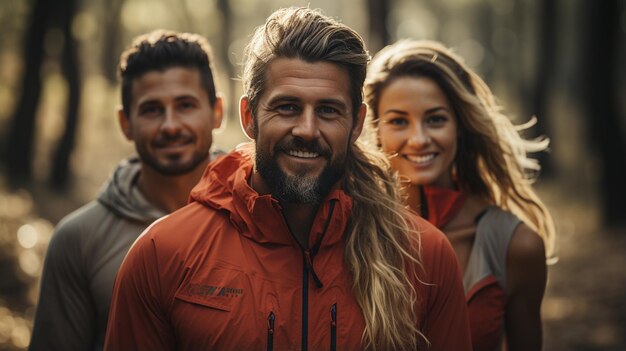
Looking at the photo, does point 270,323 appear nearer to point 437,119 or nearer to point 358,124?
point 358,124

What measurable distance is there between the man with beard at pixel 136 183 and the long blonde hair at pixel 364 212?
108 centimetres

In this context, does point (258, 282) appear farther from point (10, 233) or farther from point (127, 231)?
point (10, 233)

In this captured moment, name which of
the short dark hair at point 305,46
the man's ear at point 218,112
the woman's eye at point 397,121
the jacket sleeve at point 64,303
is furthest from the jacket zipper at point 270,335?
the man's ear at point 218,112

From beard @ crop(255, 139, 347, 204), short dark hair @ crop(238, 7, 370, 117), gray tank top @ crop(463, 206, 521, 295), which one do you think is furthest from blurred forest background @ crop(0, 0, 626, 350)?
gray tank top @ crop(463, 206, 521, 295)

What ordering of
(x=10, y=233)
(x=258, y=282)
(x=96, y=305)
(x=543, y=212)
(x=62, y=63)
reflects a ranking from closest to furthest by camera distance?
(x=258, y=282), (x=96, y=305), (x=543, y=212), (x=10, y=233), (x=62, y=63)

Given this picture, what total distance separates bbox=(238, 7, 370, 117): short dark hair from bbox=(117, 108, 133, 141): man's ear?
1458mm

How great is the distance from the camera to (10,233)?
41.6ft

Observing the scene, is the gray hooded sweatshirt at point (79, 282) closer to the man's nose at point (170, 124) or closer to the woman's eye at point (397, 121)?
the man's nose at point (170, 124)

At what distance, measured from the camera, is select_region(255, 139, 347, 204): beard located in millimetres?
→ 3322

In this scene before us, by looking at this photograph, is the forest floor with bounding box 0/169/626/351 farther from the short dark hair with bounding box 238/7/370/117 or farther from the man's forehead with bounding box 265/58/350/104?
the man's forehead with bounding box 265/58/350/104

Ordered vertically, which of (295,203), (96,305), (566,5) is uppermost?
(566,5)

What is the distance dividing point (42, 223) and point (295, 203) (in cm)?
1268

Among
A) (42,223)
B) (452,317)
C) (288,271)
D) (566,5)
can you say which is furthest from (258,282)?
(566,5)

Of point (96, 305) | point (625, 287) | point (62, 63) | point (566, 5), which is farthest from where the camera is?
point (566, 5)
